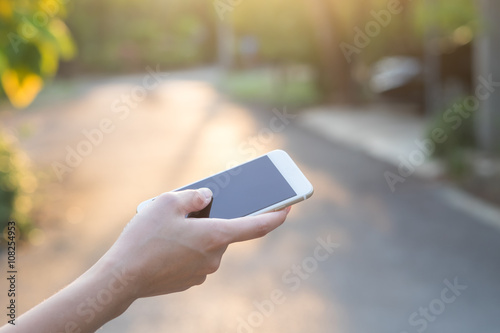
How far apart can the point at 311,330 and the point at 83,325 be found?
3.63m

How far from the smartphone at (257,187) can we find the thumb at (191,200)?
0.69ft

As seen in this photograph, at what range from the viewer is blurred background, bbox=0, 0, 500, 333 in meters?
5.10

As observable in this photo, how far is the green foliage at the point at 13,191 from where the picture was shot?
25.3ft

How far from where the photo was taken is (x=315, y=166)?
452 inches

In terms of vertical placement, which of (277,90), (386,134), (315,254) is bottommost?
(277,90)

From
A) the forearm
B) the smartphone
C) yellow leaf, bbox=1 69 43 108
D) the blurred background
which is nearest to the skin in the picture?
the forearm

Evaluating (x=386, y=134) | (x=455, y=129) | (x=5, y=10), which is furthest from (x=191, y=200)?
(x=386, y=134)

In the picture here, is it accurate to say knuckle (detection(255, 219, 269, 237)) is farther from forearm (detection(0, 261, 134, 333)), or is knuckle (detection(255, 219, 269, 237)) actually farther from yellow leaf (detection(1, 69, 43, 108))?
yellow leaf (detection(1, 69, 43, 108))

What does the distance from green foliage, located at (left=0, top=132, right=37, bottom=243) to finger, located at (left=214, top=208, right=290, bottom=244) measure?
258 inches

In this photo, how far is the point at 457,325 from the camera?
16.0ft

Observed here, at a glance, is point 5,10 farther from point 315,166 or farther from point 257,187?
point 315,166

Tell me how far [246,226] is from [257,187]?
0.41 metres

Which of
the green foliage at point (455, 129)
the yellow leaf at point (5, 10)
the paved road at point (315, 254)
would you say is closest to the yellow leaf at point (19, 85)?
the yellow leaf at point (5, 10)

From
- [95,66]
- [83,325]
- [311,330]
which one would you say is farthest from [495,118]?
[95,66]
